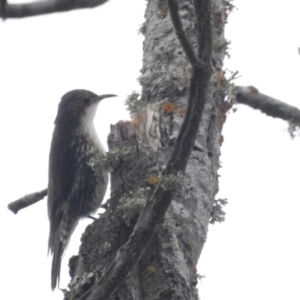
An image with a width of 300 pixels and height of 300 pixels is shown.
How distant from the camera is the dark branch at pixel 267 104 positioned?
3.87m

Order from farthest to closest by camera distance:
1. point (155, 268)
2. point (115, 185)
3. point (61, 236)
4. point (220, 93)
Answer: point (61, 236)
point (220, 93)
point (115, 185)
point (155, 268)

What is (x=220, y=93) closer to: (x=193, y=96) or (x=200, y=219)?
(x=200, y=219)

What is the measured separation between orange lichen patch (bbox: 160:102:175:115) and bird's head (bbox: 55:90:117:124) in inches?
109

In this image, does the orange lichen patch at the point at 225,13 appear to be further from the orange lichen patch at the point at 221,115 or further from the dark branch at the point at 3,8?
the dark branch at the point at 3,8

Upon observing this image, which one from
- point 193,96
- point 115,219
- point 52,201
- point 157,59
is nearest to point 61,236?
point 52,201

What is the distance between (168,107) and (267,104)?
57 cm

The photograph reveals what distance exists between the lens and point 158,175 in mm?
3596

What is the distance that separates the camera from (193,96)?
9.97ft

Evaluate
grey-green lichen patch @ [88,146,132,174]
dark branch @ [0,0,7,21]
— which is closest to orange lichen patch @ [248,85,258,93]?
grey-green lichen patch @ [88,146,132,174]

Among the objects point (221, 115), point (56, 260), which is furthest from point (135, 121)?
point (56, 260)

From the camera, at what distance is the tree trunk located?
10.7ft

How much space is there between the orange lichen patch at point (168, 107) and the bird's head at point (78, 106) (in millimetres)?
2761

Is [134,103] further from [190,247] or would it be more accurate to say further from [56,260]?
[56,260]

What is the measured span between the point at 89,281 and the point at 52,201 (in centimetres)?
319
